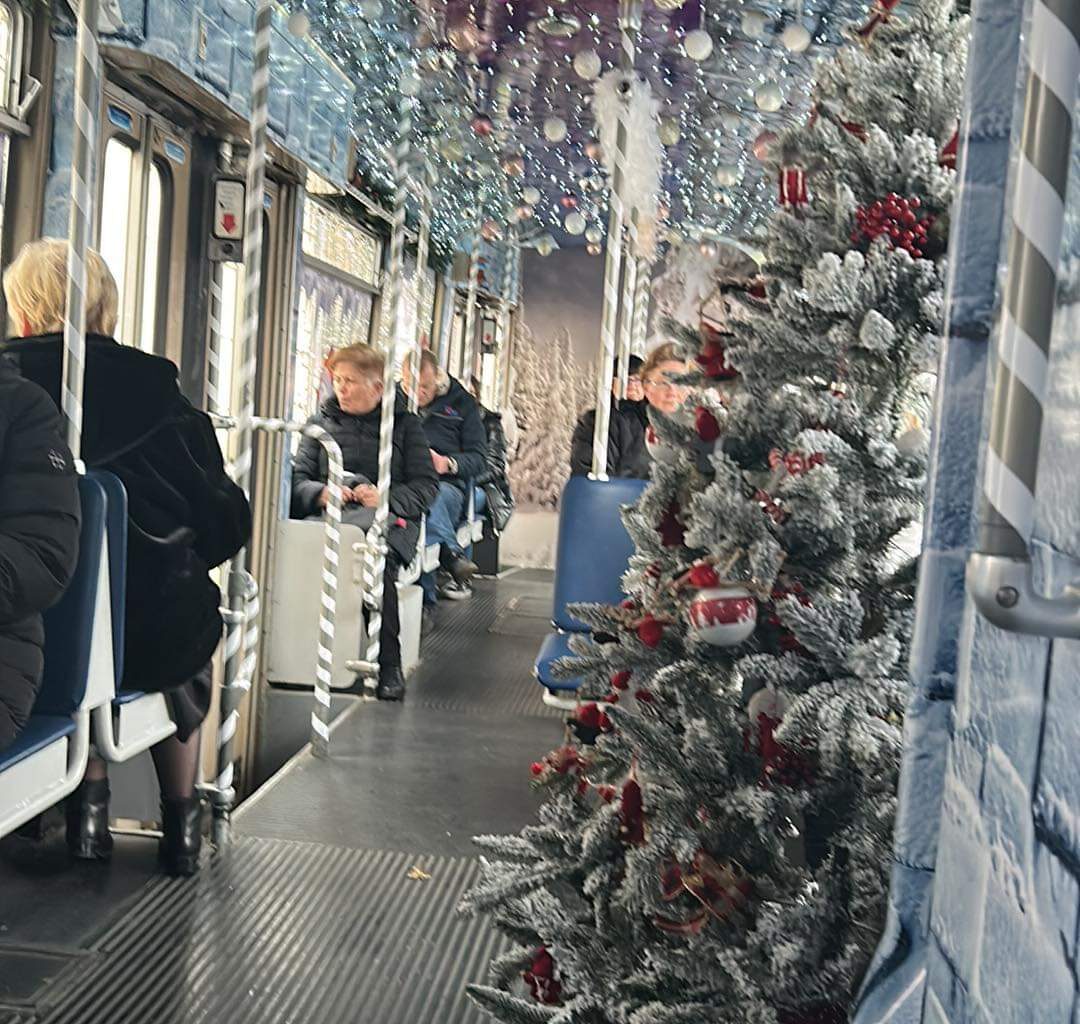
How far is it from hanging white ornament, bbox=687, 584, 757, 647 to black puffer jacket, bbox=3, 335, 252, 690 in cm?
164

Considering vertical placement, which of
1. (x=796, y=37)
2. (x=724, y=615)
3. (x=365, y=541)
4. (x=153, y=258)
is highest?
(x=796, y=37)

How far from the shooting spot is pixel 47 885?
3.09 m

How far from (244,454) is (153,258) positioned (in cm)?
220

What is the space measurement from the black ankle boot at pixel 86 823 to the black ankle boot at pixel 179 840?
0.15 m

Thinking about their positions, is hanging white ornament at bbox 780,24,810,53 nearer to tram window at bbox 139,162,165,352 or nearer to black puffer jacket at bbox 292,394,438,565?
black puffer jacket at bbox 292,394,438,565

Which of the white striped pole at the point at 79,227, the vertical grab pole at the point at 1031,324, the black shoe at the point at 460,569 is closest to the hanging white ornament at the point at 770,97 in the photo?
the black shoe at the point at 460,569

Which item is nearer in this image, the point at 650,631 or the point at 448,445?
the point at 650,631

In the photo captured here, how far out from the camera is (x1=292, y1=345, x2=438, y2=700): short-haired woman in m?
5.97

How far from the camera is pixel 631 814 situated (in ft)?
6.45

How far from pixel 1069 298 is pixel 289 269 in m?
6.54

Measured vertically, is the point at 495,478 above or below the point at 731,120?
below

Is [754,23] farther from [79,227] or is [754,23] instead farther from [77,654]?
[77,654]

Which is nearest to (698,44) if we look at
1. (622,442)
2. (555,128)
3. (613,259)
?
(622,442)

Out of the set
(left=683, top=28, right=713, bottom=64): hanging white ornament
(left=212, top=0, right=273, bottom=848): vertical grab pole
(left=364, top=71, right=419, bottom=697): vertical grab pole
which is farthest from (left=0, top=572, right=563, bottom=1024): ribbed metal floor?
(left=683, top=28, right=713, bottom=64): hanging white ornament
